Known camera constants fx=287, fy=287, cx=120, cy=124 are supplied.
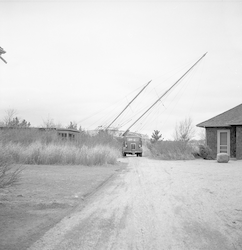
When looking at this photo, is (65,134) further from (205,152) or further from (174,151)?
(205,152)

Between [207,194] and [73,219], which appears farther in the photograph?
[207,194]

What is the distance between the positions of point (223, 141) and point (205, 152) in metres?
1.96

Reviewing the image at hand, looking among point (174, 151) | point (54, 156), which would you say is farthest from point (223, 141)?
point (54, 156)

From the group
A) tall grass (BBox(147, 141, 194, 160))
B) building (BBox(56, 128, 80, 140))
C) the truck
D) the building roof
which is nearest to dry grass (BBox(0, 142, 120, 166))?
building (BBox(56, 128, 80, 140))

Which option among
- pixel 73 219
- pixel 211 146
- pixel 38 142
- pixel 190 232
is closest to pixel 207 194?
pixel 190 232

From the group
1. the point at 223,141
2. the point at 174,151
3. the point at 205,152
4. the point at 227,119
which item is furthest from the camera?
the point at 227,119

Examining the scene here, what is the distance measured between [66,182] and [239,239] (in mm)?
6239

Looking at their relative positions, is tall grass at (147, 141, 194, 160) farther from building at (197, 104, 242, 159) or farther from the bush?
building at (197, 104, 242, 159)

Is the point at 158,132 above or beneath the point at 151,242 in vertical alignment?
above

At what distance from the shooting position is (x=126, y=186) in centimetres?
906

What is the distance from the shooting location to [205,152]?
24672mm

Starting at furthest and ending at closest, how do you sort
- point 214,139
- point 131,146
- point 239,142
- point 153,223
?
point 131,146 → point 214,139 → point 239,142 → point 153,223

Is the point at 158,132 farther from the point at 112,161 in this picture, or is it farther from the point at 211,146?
the point at 112,161

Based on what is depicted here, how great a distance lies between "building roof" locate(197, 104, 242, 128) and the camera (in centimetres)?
2340
